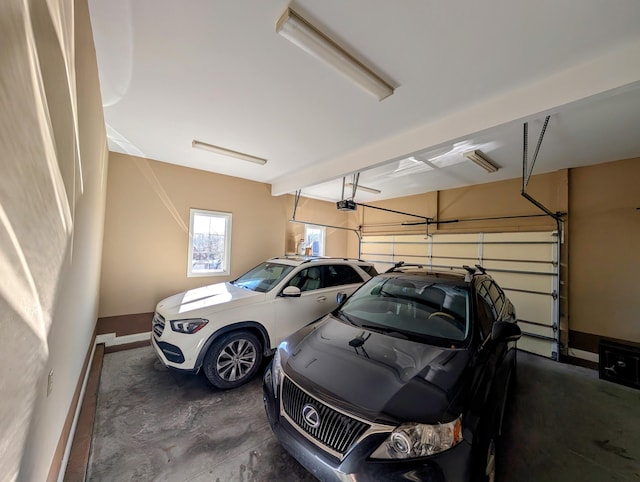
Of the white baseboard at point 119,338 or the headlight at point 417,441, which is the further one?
the white baseboard at point 119,338

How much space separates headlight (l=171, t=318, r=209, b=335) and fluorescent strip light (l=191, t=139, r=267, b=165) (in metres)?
2.58

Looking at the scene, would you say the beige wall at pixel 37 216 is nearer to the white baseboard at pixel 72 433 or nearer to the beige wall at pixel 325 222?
the white baseboard at pixel 72 433

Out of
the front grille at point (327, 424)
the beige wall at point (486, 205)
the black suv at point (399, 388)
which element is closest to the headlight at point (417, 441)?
the black suv at point (399, 388)

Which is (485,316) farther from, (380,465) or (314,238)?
(314,238)

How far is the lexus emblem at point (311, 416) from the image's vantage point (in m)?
1.57

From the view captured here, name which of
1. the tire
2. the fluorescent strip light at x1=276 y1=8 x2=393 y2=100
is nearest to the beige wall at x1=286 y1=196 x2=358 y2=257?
the tire

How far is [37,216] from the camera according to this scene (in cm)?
94

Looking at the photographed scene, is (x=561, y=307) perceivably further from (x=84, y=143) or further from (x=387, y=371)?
(x=84, y=143)

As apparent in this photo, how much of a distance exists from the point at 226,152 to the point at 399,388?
400 centimetres

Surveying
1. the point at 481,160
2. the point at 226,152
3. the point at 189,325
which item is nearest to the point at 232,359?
the point at 189,325

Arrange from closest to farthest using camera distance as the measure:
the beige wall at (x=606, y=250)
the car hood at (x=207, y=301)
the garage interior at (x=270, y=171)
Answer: the garage interior at (x=270, y=171) → the car hood at (x=207, y=301) → the beige wall at (x=606, y=250)

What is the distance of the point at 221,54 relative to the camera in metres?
2.06

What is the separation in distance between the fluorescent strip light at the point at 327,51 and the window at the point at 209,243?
12.9 feet

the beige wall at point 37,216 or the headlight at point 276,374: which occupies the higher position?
the beige wall at point 37,216
